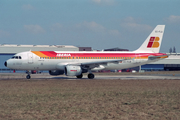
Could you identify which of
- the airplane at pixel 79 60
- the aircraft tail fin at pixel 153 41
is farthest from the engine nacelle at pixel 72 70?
the aircraft tail fin at pixel 153 41

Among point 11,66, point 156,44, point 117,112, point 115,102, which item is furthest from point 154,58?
point 117,112

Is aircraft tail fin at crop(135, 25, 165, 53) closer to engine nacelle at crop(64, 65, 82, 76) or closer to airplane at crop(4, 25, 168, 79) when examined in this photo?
airplane at crop(4, 25, 168, 79)

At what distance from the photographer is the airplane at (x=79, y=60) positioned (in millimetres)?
41094

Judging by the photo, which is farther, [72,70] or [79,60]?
[79,60]

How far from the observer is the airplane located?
A: 41.1m

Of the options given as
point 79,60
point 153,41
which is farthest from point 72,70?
point 153,41

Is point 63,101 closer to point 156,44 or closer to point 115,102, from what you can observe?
point 115,102

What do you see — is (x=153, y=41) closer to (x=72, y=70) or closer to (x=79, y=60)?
(x=79, y=60)

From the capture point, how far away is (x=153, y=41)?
47.7m

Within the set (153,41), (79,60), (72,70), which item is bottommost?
(72,70)

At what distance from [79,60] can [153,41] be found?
14.5 meters

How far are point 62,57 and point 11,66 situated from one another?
8122 mm

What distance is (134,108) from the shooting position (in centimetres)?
1485

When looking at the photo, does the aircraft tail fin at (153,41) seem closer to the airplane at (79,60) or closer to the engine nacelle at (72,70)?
the airplane at (79,60)
